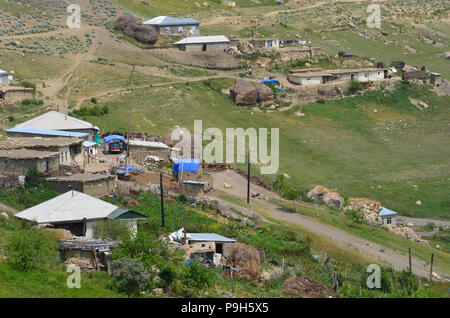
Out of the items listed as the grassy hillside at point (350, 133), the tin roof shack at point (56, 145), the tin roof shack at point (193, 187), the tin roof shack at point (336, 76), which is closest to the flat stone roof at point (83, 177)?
the tin roof shack at point (56, 145)

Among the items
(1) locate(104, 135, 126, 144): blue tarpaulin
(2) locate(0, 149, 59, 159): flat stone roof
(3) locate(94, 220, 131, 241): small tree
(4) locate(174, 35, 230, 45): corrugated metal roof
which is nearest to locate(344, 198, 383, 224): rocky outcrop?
(1) locate(104, 135, 126, 144): blue tarpaulin

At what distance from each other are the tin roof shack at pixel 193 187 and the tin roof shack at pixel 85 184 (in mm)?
6060

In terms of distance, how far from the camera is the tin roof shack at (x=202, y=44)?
9028 cm

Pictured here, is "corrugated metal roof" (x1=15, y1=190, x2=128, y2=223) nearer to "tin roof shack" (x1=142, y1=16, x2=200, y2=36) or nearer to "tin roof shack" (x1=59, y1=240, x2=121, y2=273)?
"tin roof shack" (x1=59, y1=240, x2=121, y2=273)

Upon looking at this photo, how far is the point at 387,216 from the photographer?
5591cm

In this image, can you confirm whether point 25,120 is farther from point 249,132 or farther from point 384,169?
point 384,169

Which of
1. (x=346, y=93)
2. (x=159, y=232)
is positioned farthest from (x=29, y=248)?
(x=346, y=93)

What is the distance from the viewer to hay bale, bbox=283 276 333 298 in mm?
35719

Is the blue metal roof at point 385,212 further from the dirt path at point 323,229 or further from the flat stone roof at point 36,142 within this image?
the flat stone roof at point 36,142

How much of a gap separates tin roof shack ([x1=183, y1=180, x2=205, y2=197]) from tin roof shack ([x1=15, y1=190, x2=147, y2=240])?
11.5 meters

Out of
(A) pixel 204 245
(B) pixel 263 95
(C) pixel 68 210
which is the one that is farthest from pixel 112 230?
(B) pixel 263 95

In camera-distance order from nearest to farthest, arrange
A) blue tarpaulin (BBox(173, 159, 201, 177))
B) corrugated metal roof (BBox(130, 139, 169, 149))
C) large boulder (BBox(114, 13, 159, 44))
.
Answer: blue tarpaulin (BBox(173, 159, 201, 177)) < corrugated metal roof (BBox(130, 139, 169, 149)) < large boulder (BBox(114, 13, 159, 44))

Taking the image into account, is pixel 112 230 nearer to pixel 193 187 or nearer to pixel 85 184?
pixel 85 184
